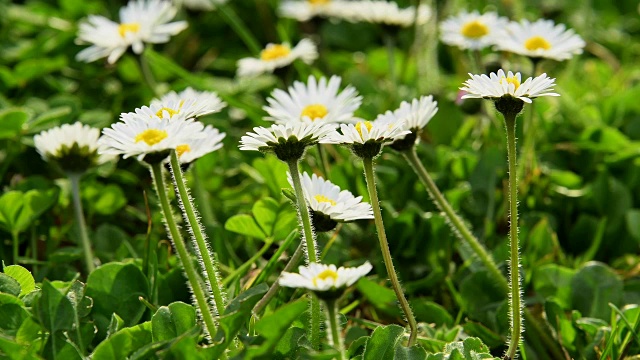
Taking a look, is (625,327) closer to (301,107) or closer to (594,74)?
(301,107)

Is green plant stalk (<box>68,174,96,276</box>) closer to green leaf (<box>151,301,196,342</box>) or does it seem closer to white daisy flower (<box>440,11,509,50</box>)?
green leaf (<box>151,301,196,342</box>)

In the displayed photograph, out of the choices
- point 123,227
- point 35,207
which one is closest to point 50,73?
point 123,227

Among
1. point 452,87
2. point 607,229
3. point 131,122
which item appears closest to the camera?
point 131,122

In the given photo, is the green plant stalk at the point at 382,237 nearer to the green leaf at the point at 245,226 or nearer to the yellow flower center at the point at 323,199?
the yellow flower center at the point at 323,199

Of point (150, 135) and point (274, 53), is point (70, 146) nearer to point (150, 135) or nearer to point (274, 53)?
point (150, 135)

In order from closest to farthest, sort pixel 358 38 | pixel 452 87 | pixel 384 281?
pixel 384 281 → pixel 452 87 → pixel 358 38

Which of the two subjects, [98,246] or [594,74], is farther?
[594,74]

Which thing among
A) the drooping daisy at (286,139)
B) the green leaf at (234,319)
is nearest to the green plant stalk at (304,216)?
the drooping daisy at (286,139)

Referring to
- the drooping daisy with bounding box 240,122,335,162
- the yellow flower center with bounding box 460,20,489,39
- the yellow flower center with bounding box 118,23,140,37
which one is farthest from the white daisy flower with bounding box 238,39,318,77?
the drooping daisy with bounding box 240,122,335,162
